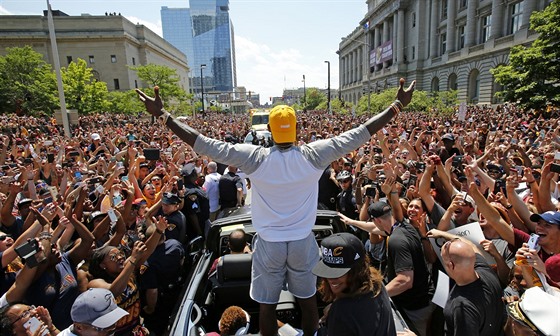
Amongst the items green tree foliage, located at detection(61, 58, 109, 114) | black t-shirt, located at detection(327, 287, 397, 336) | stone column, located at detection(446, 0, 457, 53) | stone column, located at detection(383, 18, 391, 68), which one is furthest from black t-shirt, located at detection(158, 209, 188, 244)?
stone column, located at detection(383, 18, 391, 68)

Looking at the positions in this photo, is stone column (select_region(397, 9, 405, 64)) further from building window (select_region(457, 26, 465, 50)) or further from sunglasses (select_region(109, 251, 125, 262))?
sunglasses (select_region(109, 251, 125, 262))

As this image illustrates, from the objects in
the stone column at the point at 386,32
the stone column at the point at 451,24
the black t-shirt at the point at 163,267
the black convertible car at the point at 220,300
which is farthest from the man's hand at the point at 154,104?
the stone column at the point at 386,32

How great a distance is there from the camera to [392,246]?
2992 mm

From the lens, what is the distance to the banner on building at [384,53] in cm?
5934

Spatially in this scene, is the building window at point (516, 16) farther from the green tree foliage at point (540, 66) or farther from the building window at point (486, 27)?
the green tree foliage at point (540, 66)

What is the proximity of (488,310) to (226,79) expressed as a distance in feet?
654

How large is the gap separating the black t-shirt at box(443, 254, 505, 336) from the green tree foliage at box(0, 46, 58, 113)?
4133cm

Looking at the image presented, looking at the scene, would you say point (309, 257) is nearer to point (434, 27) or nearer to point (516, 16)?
point (516, 16)

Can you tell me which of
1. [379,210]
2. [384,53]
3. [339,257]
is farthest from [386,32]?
[339,257]

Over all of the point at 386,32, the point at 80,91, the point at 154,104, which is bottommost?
the point at 154,104

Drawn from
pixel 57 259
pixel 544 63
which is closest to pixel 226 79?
pixel 544 63

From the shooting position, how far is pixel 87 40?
191ft

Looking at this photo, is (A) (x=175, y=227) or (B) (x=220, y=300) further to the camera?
(A) (x=175, y=227)

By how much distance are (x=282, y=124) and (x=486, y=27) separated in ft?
148
